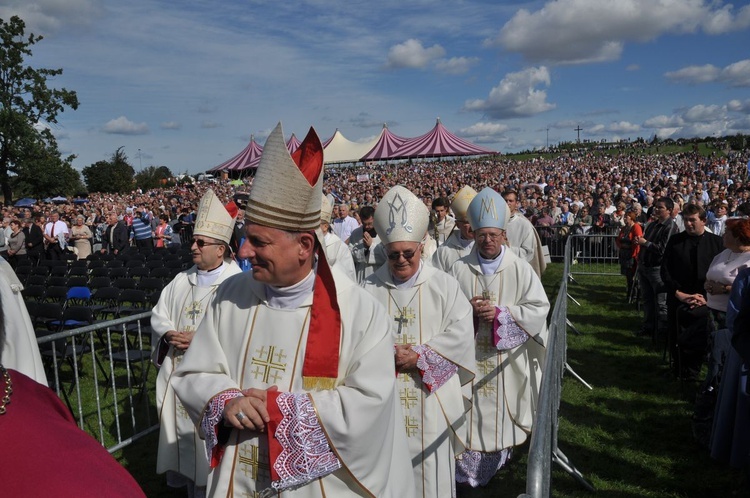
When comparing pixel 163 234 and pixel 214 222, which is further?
pixel 163 234

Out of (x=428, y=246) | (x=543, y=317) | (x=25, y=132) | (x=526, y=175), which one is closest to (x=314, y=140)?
(x=543, y=317)

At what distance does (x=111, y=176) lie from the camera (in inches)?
2581

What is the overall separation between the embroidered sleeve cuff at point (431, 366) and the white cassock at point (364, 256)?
4358 mm

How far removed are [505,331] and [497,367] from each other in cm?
47

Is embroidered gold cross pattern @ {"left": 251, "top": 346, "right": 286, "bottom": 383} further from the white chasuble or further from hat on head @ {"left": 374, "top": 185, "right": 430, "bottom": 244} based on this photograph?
the white chasuble

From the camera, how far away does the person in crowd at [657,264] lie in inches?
337

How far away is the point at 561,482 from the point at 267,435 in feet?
11.6

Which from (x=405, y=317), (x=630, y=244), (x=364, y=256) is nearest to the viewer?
(x=405, y=317)

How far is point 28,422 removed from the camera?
3.65 ft

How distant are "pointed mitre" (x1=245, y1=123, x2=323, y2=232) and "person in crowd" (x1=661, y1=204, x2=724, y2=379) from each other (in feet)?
18.2

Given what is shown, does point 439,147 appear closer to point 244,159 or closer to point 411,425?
point 244,159

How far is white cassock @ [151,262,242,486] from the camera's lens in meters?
4.56

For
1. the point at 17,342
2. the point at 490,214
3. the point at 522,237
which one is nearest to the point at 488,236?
the point at 490,214

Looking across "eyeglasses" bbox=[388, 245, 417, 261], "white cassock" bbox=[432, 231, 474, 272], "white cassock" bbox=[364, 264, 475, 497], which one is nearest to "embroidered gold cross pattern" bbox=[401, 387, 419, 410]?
"white cassock" bbox=[364, 264, 475, 497]
